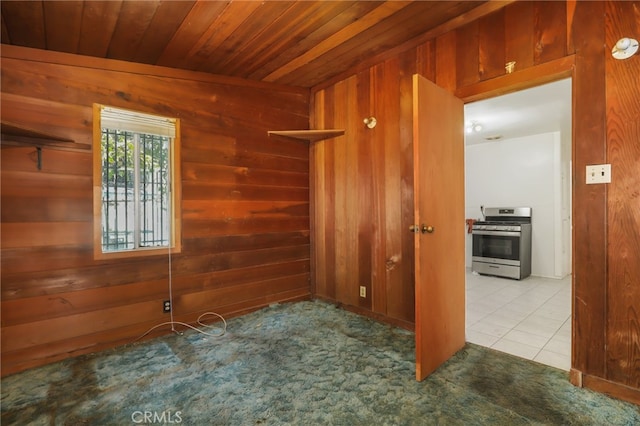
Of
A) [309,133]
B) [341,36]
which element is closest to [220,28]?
[341,36]

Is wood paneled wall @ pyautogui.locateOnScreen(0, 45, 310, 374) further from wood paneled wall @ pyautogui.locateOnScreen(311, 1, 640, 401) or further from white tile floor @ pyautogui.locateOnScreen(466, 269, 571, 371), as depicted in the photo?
white tile floor @ pyautogui.locateOnScreen(466, 269, 571, 371)

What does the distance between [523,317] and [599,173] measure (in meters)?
1.84

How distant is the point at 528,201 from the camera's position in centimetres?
496

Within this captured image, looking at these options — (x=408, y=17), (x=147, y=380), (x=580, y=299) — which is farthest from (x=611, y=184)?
(x=147, y=380)

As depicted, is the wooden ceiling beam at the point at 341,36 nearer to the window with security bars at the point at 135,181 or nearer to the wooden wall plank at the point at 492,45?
the wooden wall plank at the point at 492,45

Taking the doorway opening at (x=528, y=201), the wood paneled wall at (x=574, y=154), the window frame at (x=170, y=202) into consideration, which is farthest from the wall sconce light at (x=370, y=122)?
the window frame at (x=170, y=202)

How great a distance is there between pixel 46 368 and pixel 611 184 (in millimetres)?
3795

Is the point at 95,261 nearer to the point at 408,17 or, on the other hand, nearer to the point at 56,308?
the point at 56,308

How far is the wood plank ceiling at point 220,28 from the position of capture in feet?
6.39

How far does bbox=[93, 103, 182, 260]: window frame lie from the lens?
2.36 m

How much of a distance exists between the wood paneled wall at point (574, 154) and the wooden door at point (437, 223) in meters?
0.44

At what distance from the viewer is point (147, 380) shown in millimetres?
1914

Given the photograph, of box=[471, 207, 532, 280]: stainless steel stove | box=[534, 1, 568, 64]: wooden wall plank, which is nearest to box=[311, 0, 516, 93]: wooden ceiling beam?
box=[534, 1, 568, 64]: wooden wall plank

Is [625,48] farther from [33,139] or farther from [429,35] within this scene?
[33,139]
